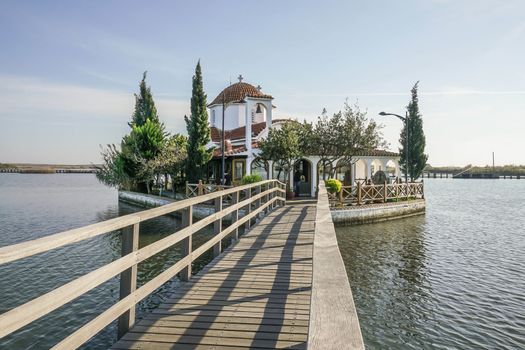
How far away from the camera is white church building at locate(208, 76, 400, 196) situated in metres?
27.0

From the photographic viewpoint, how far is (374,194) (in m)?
24.5

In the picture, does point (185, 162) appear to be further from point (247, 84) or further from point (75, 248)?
point (75, 248)

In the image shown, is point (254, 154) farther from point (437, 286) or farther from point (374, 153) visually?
point (437, 286)

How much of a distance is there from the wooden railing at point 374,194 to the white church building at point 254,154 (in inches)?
136

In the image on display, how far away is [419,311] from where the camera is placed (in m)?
8.79

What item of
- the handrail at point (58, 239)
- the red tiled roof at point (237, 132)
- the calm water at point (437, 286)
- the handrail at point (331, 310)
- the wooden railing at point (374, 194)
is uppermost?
the red tiled roof at point (237, 132)

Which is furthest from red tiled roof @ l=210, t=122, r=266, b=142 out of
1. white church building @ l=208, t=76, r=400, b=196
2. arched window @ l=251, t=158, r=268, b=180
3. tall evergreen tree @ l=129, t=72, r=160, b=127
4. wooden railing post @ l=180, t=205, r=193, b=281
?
wooden railing post @ l=180, t=205, r=193, b=281

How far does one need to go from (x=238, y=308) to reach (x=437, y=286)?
8.31 meters

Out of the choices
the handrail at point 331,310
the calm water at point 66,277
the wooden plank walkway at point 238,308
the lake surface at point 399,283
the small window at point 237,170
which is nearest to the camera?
the handrail at point 331,310

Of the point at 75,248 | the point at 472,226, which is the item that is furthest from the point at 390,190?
the point at 75,248

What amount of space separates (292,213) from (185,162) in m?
17.4

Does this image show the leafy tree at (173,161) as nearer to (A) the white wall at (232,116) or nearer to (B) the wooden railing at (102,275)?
(A) the white wall at (232,116)

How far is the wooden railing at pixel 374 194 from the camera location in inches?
896

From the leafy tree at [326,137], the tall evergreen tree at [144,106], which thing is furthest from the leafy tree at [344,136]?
the tall evergreen tree at [144,106]
